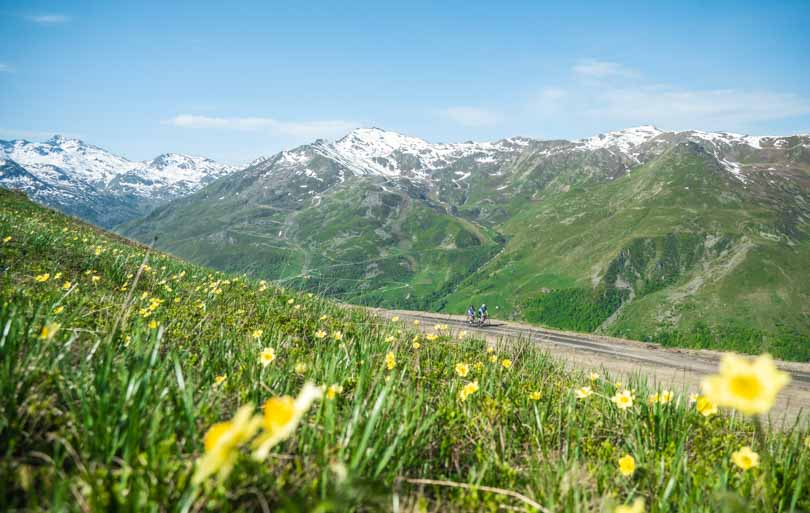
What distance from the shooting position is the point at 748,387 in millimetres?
1203

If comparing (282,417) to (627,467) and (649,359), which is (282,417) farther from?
(649,359)

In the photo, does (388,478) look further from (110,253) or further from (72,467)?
(110,253)

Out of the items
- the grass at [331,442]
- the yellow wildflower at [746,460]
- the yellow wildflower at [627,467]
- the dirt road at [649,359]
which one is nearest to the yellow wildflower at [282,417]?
the grass at [331,442]

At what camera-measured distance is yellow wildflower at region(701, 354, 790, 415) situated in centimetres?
116

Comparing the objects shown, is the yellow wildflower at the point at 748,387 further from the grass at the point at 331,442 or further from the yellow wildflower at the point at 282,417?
the yellow wildflower at the point at 282,417

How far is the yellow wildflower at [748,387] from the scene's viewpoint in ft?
3.80

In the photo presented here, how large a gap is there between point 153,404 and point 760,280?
231 m

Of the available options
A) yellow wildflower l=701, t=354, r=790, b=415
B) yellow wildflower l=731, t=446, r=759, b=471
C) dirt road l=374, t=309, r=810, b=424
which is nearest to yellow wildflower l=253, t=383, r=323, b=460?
yellow wildflower l=701, t=354, r=790, b=415

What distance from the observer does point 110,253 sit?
12.6 meters

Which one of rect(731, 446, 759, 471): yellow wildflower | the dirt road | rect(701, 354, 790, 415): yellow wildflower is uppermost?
rect(701, 354, 790, 415): yellow wildflower

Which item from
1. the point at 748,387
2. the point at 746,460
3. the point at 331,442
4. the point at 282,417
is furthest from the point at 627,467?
the point at 282,417

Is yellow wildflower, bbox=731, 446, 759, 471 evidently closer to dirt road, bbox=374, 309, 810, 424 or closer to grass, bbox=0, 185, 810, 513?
grass, bbox=0, 185, 810, 513

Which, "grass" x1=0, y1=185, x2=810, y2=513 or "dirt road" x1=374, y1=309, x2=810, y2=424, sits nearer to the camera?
"grass" x1=0, y1=185, x2=810, y2=513

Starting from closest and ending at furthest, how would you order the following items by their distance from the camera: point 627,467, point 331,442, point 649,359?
point 331,442 → point 627,467 → point 649,359
